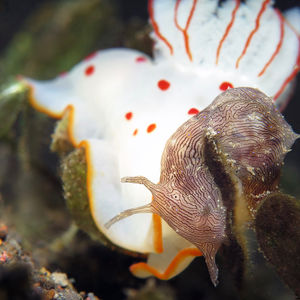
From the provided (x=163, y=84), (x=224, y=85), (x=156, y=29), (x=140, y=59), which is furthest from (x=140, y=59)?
(x=224, y=85)

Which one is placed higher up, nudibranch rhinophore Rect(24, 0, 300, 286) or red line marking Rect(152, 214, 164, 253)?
nudibranch rhinophore Rect(24, 0, 300, 286)

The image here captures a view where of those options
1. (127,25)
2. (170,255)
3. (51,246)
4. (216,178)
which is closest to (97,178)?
(170,255)

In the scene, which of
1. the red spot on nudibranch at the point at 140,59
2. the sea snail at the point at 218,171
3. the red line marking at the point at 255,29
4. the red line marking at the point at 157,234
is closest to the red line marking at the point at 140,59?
the red spot on nudibranch at the point at 140,59

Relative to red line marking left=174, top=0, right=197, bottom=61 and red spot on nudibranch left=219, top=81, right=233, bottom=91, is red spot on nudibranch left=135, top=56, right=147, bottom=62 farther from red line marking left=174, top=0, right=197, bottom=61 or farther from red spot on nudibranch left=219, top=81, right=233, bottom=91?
red spot on nudibranch left=219, top=81, right=233, bottom=91

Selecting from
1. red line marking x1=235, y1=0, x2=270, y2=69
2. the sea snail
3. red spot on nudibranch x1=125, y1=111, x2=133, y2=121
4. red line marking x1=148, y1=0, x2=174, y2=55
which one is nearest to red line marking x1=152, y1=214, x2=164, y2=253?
the sea snail

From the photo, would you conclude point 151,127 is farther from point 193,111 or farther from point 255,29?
point 255,29

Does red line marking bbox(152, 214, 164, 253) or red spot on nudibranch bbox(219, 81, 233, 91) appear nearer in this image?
red line marking bbox(152, 214, 164, 253)

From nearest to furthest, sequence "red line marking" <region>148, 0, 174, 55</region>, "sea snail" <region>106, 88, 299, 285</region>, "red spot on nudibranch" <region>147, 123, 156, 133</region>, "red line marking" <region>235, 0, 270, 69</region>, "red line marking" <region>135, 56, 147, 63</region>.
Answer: "sea snail" <region>106, 88, 299, 285</region>, "red spot on nudibranch" <region>147, 123, 156, 133</region>, "red line marking" <region>235, 0, 270, 69</region>, "red line marking" <region>148, 0, 174, 55</region>, "red line marking" <region>135, 56, 147, 63</region>

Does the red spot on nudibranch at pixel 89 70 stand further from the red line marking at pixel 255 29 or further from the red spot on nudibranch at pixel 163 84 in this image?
the red line marking at pixel 255 29
